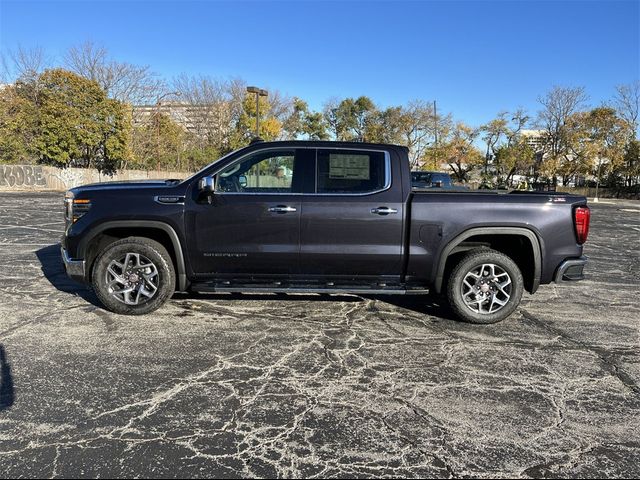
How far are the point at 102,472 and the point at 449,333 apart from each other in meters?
3.50

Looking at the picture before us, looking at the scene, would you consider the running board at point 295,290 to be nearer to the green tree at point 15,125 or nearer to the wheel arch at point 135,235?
the wheel arch at point 135,235

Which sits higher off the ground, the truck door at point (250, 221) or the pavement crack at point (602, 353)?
the truck door at point (250, 221)

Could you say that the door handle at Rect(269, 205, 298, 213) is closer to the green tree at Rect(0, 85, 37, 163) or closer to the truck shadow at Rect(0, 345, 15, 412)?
the truck shadow at Rect(0, 345, 15, 412)

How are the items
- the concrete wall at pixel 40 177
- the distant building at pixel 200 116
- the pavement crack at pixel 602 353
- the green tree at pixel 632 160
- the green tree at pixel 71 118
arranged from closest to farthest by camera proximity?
the pavement crack at pixel 602 353 → the concrete wall at pixel 40 177 → the green tree at pixel 71 118 → the green tree at pixel 632 160 → the distant building at pixel 200 116

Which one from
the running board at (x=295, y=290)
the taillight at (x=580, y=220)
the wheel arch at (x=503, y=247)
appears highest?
the taillight at (x=580, y=220)

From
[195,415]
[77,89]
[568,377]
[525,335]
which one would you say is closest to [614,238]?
[525,335]

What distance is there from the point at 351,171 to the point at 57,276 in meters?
4.89

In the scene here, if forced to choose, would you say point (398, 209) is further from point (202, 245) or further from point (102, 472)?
point (102, 472)

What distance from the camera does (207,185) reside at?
484cm

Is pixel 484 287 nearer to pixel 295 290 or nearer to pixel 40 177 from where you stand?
pixel 295 290

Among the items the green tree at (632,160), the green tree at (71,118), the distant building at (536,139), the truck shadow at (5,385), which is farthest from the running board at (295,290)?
the distant building at (536,139)

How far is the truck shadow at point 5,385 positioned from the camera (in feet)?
10.8

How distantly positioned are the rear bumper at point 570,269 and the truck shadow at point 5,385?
5.18m

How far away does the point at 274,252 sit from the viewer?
198 inches
